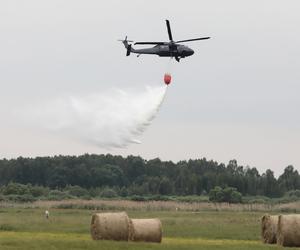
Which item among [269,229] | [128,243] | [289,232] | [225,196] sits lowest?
[128,243]

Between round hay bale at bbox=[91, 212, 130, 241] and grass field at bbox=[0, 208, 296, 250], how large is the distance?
2.08 feet

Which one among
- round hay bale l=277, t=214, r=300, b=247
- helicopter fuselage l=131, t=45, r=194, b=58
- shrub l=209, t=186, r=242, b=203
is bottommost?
round hay bale l=277, t=214, r=300, b=247

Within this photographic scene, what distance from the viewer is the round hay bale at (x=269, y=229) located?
124 ft

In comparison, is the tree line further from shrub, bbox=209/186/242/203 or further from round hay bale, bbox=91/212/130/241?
round hay bale, bbox=91/212/130/241

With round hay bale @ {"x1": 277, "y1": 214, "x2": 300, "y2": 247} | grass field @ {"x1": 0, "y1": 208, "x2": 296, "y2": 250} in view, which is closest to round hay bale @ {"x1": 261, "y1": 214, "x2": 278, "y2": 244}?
grass field @ {"x1": 0, "y1": 208, "x2": 296, "y2": 250}

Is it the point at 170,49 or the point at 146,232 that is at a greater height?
the point at 170,49

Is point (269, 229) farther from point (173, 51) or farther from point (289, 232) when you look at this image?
point (173, 51)

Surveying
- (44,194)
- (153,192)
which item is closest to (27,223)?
(44,194)

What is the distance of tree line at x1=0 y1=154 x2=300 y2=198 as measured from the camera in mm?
136750

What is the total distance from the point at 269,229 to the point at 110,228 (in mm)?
6462

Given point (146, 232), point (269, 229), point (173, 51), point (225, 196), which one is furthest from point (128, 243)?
point (225, 196)

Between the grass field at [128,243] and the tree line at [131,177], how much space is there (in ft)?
244

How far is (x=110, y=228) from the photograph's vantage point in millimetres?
36500

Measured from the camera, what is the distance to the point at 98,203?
241 ft
